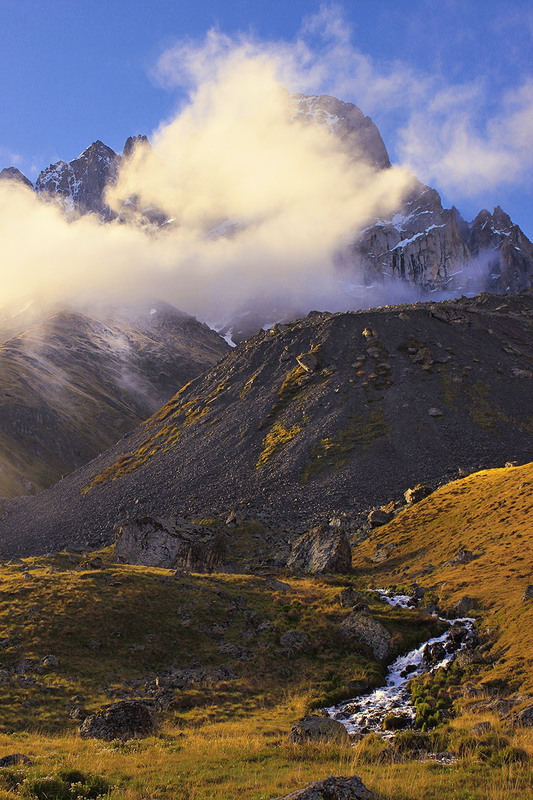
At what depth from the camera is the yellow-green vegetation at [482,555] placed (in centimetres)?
3156

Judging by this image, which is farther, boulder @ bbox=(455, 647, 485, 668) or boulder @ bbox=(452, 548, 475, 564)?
boulder @ bbox=(452, 548, 475, 564)

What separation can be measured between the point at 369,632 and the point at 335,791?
1038 inches

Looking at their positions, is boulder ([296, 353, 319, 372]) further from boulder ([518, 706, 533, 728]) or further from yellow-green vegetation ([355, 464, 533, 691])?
boulder ([518, 706, 533, 728])

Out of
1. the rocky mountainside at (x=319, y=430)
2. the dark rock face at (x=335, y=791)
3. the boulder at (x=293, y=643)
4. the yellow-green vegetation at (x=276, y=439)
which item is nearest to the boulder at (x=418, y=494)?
the rocky mountainside at (x=319, y=430)

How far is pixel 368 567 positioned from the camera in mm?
58906

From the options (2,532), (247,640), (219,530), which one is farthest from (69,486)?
(247,640)

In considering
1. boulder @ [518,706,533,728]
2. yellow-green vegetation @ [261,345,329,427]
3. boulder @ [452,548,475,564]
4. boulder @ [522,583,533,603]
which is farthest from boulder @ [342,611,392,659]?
yellow-green vegetation @ [261,345,329,427]

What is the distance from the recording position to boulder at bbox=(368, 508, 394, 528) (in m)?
69.6

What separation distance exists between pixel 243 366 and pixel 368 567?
86.5 meters

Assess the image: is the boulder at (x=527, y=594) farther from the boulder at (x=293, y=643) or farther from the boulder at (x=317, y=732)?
the boulder at (x=317, y=732)

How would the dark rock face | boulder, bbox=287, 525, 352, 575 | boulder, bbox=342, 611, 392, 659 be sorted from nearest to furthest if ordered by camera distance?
the dark rock face < boulder, bbox=342, 611, 392, 659 < boulder, bbox=287, 525, 352, 575

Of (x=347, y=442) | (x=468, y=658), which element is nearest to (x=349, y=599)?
(x=468, y=658)

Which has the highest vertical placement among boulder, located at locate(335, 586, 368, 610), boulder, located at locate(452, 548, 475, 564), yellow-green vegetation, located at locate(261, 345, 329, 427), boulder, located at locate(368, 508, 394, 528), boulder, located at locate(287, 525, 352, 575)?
yellow-green vegetation, located at locate(261, 345, 329, 427)

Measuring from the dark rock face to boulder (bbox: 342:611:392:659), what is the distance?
959 inches
